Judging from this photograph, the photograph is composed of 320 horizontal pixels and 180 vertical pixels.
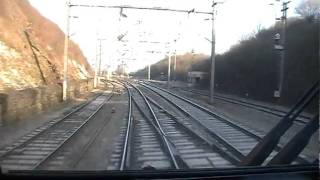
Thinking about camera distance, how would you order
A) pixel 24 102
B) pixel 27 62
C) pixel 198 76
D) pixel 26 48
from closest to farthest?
pixel 24 102
pixel 27 62
pixel 26 48
pixel 198 76

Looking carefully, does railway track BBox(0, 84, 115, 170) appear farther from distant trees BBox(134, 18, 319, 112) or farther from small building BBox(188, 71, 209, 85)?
small building BBox(188, 71, 209, 85)

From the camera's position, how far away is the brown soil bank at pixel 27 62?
18.8 meters

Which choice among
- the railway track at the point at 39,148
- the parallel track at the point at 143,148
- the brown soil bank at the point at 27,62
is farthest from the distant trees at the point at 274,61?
the brown soil bank at the point at 27,62

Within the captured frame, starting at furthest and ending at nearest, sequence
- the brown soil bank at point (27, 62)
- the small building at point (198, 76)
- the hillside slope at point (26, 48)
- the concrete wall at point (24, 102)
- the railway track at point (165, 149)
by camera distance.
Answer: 1. the small building at point (198, 76)
2. the hillside slope at point (26, 48)
3. the brown soil bank at point (27, 62)
4. the concrete wall at point (24, 102)
5. the railway track at point (165, 149)

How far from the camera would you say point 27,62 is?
110 feet

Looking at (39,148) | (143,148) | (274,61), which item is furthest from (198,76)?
(39,148)

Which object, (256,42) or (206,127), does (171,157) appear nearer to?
(256,42)

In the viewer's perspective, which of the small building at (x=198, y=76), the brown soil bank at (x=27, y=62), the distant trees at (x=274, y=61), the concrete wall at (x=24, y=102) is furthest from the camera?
the small building at (x=198, y=76)

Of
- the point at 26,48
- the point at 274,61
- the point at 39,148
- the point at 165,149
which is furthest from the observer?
the point at 26,48

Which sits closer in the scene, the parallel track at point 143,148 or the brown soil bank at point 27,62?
the parallel track at point 143,148

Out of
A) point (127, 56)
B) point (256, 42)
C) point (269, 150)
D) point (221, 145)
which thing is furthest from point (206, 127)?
point (127, 56)

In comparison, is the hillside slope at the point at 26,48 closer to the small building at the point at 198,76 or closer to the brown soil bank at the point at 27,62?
the brown soil bank at the point at 27,62

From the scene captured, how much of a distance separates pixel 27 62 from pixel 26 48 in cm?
290

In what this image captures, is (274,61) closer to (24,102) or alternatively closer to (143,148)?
(24,102)
